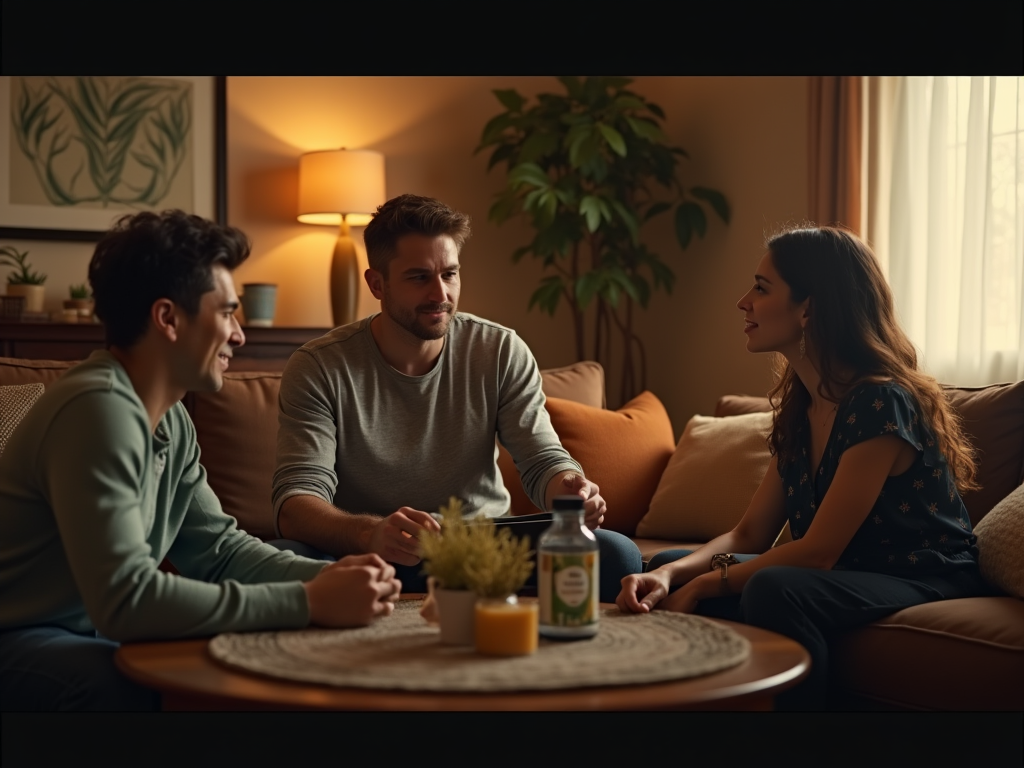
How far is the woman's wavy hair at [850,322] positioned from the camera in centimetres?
207

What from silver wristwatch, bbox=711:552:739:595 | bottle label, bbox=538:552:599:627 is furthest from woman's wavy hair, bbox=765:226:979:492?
bottle label, bbox=538:552:599:627

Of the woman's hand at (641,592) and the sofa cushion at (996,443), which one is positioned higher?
the sofa cushion at (996,443)

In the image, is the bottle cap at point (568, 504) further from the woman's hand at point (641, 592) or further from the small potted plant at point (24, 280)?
the small potted plant at point (24, 280)

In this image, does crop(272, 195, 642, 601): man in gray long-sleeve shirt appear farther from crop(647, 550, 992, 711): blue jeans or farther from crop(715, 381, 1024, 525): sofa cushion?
crop(715, 381, 1024, 525): sofa cushion

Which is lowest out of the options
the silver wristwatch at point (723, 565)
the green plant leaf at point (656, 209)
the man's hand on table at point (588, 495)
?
the silver wristwatch at point (723, 565)

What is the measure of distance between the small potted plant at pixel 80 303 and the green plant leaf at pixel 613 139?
1895mm

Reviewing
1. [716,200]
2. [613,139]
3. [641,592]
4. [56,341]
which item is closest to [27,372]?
[56,341]

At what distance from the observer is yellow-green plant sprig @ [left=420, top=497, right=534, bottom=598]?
143 cm

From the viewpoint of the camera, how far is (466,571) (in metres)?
1.44

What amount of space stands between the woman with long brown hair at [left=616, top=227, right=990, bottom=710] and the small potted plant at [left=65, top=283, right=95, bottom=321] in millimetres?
2446

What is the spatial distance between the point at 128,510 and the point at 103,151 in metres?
2.99

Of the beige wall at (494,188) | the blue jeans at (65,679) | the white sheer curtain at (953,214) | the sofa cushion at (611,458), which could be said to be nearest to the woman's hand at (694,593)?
the blue jeans at (65,679)

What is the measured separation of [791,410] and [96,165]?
2.91m
